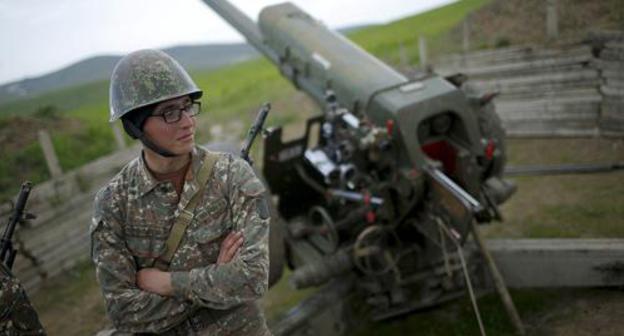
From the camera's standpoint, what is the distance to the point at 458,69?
9734 mm

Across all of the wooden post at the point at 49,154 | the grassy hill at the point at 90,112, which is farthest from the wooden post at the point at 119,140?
the wooden post at the point at 49,154

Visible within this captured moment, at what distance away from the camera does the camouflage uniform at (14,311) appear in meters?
2.31

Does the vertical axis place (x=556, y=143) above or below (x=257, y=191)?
below

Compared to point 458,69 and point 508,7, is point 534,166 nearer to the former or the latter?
point 458,69

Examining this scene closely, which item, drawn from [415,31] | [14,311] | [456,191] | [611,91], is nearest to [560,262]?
[456,191]

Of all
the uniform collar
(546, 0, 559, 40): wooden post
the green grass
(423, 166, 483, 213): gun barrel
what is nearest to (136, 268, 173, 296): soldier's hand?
the uniform collar

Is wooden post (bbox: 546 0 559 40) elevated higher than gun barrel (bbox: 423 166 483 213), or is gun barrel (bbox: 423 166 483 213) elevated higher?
wooden post (bbox: 546 0 559 40)

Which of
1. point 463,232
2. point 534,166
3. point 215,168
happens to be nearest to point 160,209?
point 215,168

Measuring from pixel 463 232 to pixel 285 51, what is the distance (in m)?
3.32

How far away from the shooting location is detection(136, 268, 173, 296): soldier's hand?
7.38ft

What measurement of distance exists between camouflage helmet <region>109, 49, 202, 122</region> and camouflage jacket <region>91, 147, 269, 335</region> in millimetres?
297

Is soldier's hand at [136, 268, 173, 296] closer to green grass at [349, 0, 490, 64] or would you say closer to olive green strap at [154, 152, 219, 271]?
olive green strap at [154, 152, 219, 271]

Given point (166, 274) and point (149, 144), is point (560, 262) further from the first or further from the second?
point (149, 144)

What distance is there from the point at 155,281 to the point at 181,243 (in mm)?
192
